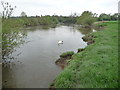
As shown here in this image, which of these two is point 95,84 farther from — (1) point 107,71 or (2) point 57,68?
(2) point 57,68

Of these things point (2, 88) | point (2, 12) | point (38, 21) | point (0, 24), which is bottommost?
point (2, 88)

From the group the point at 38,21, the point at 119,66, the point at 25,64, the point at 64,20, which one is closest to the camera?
the point at 119,66

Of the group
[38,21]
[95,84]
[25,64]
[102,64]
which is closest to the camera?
[95,84]

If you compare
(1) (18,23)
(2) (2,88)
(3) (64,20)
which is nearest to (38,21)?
(3) (64,20)

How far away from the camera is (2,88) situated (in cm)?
770

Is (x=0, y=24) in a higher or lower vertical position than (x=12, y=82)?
higher

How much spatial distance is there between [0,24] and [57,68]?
5.30 m

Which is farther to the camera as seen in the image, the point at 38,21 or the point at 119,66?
the point at 38,21

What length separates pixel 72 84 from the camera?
666 cm

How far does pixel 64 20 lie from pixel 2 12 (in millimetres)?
94442

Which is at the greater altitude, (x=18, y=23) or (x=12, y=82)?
(x=18, y=23)

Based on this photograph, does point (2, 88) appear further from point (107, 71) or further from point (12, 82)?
point (107, 71)

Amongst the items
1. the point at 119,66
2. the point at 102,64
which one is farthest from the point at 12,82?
the point at 119,66

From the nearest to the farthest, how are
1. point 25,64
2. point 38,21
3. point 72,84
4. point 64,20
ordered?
point 72,84 < point 25,64 < point 38,21 < point 64,20
